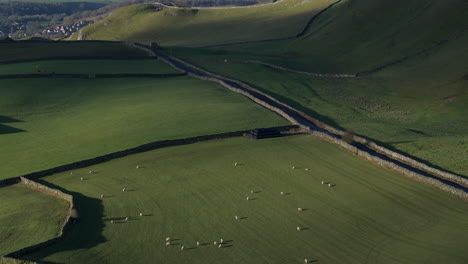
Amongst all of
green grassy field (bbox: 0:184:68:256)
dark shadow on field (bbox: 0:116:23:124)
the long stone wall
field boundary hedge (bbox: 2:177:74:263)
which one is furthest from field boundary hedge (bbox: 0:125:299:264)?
the long stone wall

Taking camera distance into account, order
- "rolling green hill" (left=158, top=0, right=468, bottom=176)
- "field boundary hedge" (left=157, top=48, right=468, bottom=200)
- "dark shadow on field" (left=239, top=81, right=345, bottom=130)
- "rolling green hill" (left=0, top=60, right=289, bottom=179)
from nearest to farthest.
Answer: "field boundary hedge" (left=157, top=48, right=468, bottom=200), "rolling green hill" (left=0, top=60, right=289, bottom=179), "rolling green hill" (left=158, top=0, right=468, bottom=176), "dark shadow on field" (left=239, top=81, right=345, bottom=130)

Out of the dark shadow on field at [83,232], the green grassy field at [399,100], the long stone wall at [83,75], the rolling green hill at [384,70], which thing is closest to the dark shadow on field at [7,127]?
the long stone wall at [83,75]

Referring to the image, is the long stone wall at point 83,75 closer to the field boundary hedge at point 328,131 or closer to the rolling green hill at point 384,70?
the field boundary hedge at point 328,131

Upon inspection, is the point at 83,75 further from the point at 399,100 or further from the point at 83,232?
the point at 83,232

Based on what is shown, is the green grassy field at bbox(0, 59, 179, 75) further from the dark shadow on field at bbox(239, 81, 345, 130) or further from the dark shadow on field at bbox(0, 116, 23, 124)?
the dark shadow on field at bbox(239, 81, 345, 130)

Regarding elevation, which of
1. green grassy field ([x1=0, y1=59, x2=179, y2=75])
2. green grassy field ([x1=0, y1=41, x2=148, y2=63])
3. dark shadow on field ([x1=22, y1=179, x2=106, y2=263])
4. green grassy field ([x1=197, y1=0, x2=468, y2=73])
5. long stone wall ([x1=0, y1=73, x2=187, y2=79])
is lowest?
dark shadow on field ([x1=22, y1=179, x2=106, y2=263])

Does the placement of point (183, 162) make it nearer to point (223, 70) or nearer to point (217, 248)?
point (217, 248)

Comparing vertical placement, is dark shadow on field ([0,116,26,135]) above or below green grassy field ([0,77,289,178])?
below
